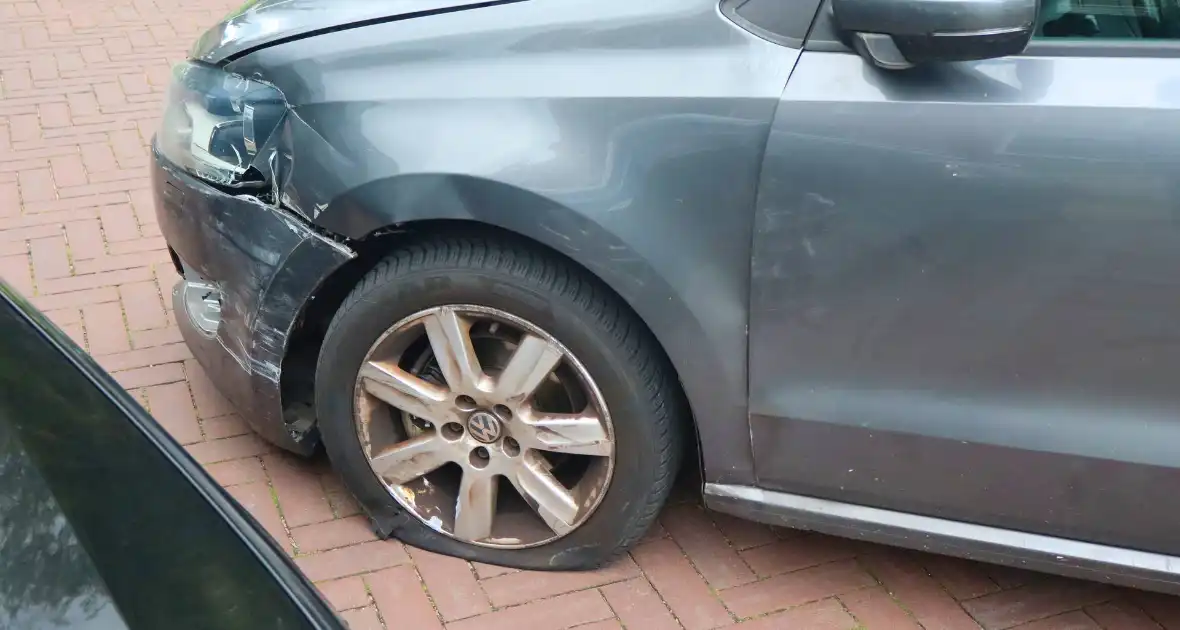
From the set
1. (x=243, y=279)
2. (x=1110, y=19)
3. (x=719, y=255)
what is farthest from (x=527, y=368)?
(x=1110, y=19)

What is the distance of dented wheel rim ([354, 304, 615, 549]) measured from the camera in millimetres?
2201

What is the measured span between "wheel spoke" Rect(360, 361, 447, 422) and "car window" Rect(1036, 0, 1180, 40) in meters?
1.34

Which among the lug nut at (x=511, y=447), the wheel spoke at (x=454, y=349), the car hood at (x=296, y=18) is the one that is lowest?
the lug nut at (x=511, y=447)

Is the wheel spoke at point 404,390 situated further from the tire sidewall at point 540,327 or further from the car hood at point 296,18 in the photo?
the car hood at point 296,18

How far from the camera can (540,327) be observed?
214 cm

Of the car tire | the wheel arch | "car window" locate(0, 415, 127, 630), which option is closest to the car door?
the wheel arch

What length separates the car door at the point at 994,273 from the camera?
1.72m

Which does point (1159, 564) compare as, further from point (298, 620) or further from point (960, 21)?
point (298, 620)

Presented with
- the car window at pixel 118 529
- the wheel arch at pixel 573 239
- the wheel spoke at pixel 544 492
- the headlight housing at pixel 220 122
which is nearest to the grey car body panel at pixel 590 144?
the wheel arch at pixel 573 239

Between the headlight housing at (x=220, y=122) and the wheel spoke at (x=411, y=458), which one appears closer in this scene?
the headlight housing at (x=220, y=122)

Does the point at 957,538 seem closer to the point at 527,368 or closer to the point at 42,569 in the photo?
the point at 527,368

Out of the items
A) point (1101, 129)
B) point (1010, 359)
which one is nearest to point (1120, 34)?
point (1101, 129)

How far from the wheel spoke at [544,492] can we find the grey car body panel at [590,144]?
0.34 metres

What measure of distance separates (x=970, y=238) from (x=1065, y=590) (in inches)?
43.6
